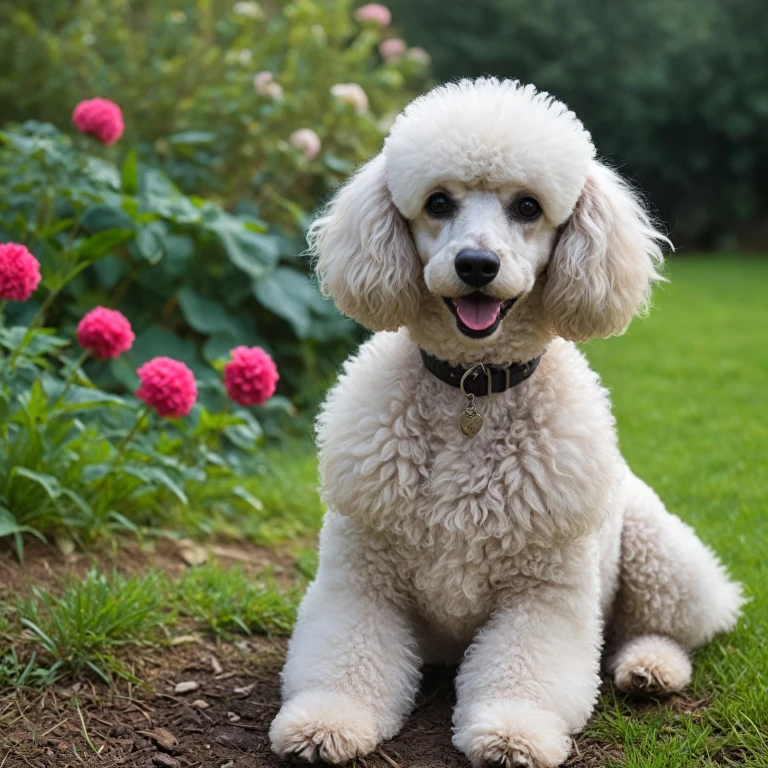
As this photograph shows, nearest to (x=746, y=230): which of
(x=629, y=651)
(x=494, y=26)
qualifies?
(x=494, y=26)

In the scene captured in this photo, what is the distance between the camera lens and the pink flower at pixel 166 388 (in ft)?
10.5

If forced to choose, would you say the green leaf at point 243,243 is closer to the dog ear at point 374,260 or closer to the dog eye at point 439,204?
the dog ear at point 374,260

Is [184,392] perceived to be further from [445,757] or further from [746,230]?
[746,230]

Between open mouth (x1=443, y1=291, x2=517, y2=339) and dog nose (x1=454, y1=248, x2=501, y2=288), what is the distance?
62mm

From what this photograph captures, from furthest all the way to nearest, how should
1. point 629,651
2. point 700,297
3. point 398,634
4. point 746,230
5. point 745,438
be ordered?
1. point 746,230
2. point 700,297
3. point 745,438
4. point 629,651
5. point 398,634

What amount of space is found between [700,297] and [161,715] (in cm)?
789

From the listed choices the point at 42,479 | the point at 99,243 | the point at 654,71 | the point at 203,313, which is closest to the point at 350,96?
the point at 203,313

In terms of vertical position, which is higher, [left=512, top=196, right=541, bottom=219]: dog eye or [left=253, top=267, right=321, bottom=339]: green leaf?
[left=512, top=196, right=541, bottom=219]: dog eye

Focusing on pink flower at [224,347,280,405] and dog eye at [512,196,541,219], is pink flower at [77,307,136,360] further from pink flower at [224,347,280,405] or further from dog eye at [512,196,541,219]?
dog eye at [512,196,541,219]

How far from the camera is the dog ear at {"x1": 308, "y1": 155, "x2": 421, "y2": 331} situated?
2.50m

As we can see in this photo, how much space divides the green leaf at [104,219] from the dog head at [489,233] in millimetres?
1953

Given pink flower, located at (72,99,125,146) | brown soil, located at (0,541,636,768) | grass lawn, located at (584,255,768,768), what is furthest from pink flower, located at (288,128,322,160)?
brown soil, located at (0,541,636,768)

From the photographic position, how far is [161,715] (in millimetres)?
2668

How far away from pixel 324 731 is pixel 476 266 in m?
1.12
